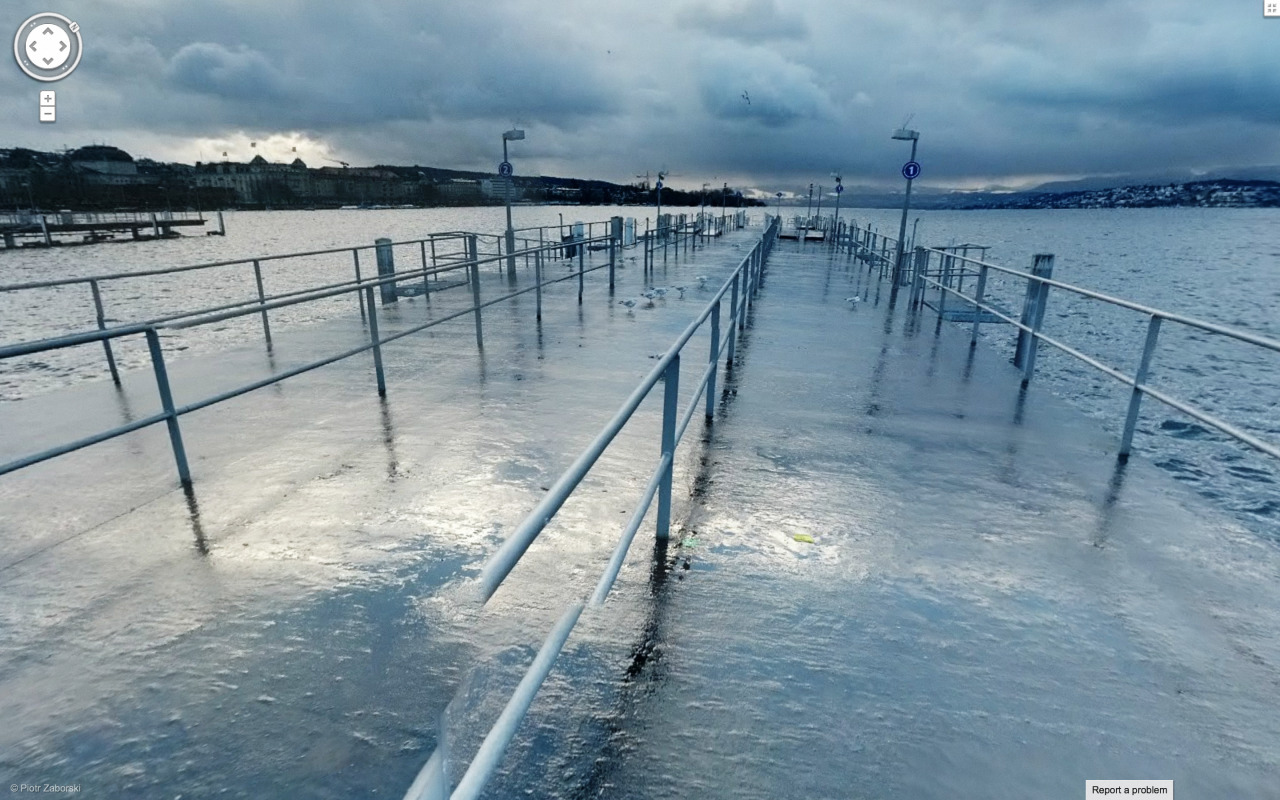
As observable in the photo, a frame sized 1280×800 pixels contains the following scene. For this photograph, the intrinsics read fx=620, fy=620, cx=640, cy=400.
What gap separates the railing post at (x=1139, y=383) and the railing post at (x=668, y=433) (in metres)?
3.26

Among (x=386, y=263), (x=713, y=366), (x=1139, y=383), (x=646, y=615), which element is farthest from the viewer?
(x=386, y=263)

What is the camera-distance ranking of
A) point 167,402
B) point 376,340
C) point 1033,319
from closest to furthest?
point 167,402, point 376,340, point 1033,319

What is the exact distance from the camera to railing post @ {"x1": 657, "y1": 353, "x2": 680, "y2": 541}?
2.98m

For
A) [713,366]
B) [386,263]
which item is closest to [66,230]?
[386,263]

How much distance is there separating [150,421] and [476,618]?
234 cm

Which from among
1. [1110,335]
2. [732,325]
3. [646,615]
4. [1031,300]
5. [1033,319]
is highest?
[1031,300]

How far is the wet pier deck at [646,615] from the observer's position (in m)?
2.09

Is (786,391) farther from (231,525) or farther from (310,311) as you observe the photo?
(310,311)

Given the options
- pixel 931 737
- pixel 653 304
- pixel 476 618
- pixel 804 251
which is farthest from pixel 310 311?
pixel 931 737

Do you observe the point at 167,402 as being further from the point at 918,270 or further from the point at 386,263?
the point at 918,270

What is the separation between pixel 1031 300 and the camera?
664 cm

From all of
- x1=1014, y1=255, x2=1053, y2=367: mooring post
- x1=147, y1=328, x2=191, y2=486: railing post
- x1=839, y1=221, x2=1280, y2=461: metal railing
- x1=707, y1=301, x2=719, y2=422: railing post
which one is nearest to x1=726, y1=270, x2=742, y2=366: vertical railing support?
x1=707, y1=301, x2=719, y2=422: railing post

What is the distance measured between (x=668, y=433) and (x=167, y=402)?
10.3 ft

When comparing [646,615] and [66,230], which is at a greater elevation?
[646,615]
